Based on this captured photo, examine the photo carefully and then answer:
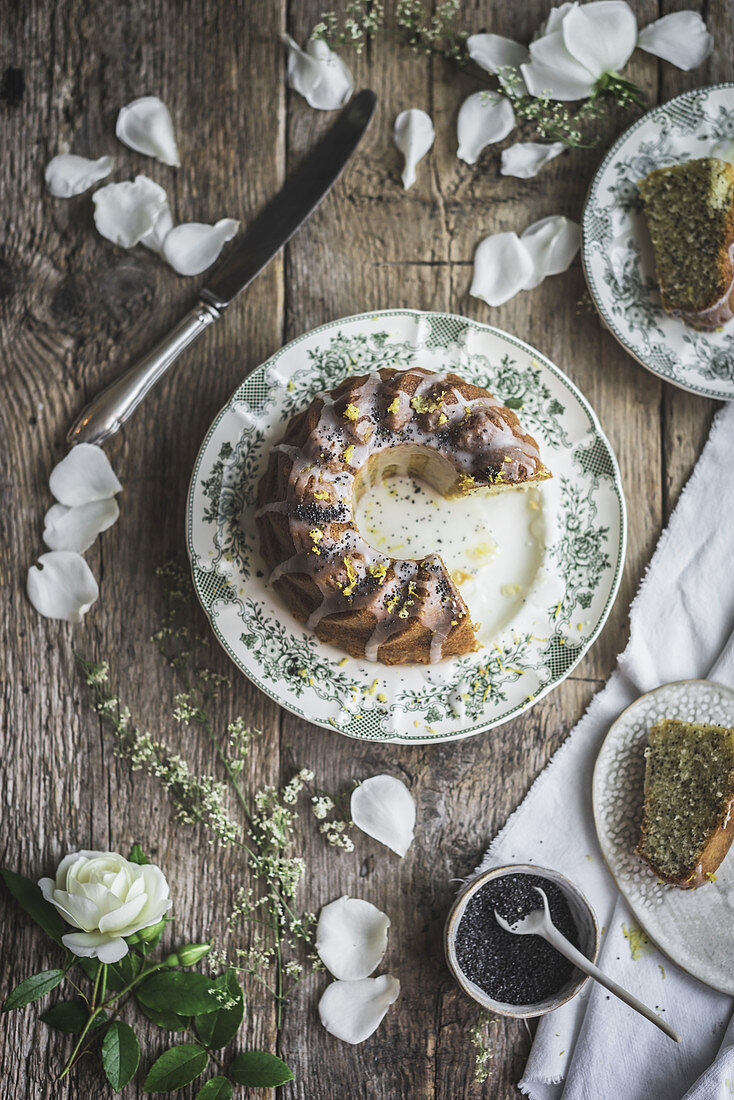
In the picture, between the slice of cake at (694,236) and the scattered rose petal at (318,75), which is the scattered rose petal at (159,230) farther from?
the slice of cake at (694,236)

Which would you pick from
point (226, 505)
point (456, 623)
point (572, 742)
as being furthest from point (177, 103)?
point (572, 742)

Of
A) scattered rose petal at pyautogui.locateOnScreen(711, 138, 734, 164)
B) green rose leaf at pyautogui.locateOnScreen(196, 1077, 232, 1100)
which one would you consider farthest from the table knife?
green rose leaf at pyautogui.locateOnScreen(196, 1077, 232, 1100)

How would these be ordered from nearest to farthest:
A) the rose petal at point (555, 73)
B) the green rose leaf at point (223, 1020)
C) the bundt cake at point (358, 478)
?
the bundt cake at point (358, 478) < the green rose leaf at point (223, 1020) < the rose petal at point (555, 73)

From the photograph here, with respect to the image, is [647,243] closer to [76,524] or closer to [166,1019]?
[76,524]

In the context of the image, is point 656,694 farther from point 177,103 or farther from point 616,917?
point 177,103

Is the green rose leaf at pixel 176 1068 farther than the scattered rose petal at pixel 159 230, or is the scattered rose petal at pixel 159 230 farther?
the scattered rose petal at pixel 159 230

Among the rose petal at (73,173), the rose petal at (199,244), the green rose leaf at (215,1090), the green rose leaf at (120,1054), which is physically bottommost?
the green rose leaf at (215,1090)

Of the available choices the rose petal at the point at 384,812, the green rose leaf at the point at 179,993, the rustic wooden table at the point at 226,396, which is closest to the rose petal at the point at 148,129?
the rustic wooden table at the point at 226,396

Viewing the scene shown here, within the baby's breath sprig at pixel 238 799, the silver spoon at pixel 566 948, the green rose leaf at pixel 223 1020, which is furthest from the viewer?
the baby's breath sprig at pixel 238 799
